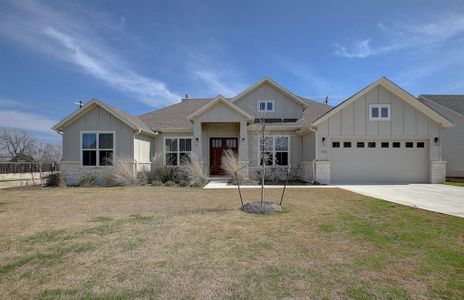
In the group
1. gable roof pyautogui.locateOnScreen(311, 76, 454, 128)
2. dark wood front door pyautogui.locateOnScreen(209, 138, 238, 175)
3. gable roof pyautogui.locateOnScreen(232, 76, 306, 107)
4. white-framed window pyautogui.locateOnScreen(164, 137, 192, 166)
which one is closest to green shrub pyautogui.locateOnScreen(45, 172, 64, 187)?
white-framed window pyautogui.locateOnScreen(164, 137, 192, 166)

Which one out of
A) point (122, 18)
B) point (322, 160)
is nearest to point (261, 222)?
point (322, 160)

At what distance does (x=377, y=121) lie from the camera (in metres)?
17.0

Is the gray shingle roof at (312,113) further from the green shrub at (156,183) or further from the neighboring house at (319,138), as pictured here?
Result: the green shrub at (156,183)

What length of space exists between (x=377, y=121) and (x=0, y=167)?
69.5 ft

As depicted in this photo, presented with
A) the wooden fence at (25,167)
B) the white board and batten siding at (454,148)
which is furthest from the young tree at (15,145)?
the white board and batten siding at (454,148)

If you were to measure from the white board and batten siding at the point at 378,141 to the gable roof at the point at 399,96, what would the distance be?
226 mm

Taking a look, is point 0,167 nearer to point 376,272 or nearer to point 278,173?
point 278,173

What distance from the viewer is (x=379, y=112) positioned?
55.8 feet

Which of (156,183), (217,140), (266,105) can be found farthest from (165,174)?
(266,105)

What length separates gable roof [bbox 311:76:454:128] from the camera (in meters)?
16.5

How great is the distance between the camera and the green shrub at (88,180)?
1692 centimetres

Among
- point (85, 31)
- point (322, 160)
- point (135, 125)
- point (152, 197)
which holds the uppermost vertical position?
point (85, 31)

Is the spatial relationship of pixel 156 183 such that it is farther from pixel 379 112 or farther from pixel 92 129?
pixel 379 112

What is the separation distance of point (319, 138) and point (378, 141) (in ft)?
11.7
